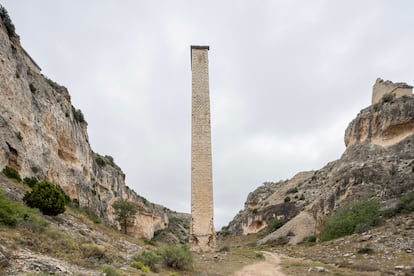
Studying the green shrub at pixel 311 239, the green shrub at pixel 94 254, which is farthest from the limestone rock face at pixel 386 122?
the green shrub at pixel 94 254

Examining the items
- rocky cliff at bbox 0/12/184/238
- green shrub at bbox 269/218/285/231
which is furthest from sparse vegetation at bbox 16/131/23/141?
green shrub at bbox 269/218/285/231

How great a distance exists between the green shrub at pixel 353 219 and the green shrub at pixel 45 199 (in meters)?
15.4

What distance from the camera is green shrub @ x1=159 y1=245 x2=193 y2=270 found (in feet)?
37.7

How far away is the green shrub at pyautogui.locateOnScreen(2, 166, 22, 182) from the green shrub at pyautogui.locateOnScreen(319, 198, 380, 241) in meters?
17.5

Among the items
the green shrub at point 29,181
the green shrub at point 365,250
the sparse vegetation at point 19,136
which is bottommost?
the green shrub at point 365,250

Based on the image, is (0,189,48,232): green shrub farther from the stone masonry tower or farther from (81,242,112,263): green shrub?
the stone masonry tower

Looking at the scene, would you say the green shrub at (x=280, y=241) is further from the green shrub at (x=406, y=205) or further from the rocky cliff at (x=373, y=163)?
the green shrub at (x=406, y=205)

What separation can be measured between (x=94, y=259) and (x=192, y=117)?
49.1 feet

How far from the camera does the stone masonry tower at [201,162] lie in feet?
68.0

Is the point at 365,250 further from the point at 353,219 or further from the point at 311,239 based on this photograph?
the point at 311,239

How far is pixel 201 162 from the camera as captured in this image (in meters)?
21.9

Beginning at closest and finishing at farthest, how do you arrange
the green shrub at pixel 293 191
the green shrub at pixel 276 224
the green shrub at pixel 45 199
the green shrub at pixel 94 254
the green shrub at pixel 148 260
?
the green shrub at pixel 94 254, the green shrub at pixel 148 260, the green shrub at pixel 45 199, the green shrub at pixel 276 224, the green shrub at pixel 293 191

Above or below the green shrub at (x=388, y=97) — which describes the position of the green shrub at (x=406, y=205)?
below

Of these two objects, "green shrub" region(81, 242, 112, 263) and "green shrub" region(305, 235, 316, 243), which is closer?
"green shrub" region(81, 242, 112, 263)
